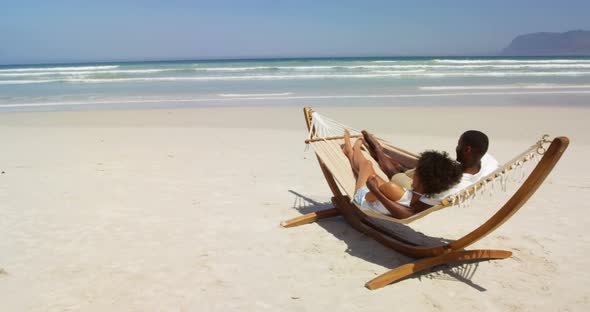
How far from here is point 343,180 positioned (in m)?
3.54

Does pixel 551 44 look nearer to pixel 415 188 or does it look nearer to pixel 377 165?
pixel 377 165

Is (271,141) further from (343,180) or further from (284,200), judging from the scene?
(343,180)

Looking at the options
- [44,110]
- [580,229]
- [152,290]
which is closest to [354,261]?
[152,290]

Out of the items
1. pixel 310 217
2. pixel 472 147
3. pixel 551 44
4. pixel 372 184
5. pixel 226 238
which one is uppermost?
pixel 551 44

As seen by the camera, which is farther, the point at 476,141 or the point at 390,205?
the point at 390,205

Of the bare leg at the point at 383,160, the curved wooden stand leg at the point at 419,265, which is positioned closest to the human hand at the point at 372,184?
the curved wooden stand leg at the point at 419,265

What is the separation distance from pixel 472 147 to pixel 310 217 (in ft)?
5.33

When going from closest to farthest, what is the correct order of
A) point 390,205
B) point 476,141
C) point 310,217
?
point 476,141
point 390,205
point 310,217

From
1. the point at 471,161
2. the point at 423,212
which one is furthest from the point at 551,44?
the point at 423,212

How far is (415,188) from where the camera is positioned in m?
2.89

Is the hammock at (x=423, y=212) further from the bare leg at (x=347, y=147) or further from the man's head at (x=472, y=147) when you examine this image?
the man's head at (x=472, y=147)

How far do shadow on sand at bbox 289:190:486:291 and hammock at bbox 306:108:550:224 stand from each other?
373 millimetres

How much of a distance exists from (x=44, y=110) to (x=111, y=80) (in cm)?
1090

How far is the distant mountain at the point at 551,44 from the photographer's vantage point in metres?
125
